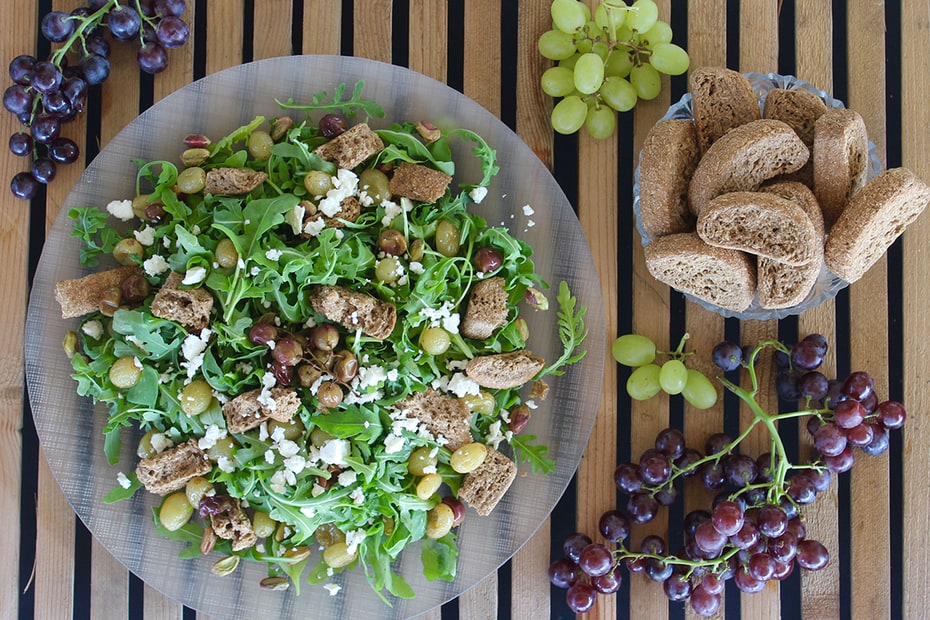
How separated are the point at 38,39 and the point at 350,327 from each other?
1.05m

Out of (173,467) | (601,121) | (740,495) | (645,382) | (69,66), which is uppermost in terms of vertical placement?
(69,66)

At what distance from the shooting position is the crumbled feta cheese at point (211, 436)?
161 centimetres

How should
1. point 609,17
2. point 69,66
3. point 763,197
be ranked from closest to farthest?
point 763,197 → point 609,17 → point 69,66

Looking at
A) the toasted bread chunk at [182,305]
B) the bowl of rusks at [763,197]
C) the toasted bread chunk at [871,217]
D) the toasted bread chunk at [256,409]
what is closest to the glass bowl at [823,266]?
the bowl of rusks at [763,197]

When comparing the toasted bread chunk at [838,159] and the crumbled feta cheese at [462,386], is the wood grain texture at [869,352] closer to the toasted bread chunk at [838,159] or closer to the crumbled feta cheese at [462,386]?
the toasted bread chunk at [838,159]

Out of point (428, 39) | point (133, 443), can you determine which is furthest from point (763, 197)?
point (133, 443)

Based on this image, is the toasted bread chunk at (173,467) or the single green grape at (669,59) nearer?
the toasted bread chunk at (173,467)

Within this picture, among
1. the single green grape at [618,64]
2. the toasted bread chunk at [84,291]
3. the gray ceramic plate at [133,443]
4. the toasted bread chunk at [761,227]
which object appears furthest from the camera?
the single green grape at [618,64]

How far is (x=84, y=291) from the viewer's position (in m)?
1.60

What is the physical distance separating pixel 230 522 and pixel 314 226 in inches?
24.6

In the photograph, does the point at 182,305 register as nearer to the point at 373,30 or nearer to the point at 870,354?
the point at 373,30

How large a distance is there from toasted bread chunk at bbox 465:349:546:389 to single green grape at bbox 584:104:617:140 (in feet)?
1.78

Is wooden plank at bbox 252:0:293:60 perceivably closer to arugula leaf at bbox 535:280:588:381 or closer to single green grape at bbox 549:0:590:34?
single green grape at bbox 549:0:590:34

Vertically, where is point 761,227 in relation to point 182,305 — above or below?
above
